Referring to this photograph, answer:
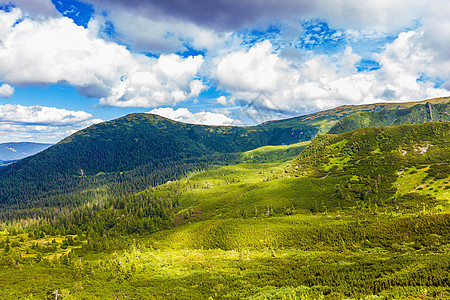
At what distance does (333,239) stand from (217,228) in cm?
9072

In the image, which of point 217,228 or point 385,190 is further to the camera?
point 385,190

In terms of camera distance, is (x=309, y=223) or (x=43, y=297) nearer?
(x=43, y=297)

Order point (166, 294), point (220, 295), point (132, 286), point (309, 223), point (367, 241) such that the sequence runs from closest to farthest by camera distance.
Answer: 1. point (220, 295)
2. point (166, 294)
3. point (132, 286)
4. point (367, 241)
5. point (309, 223)

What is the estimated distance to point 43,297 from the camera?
248 feet

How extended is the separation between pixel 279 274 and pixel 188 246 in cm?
10219

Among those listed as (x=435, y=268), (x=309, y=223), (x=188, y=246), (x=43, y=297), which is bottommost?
(x=188, y=246)

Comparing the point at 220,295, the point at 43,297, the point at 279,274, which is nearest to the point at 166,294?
the point at 220,295

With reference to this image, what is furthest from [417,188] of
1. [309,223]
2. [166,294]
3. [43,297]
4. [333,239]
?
[43,297]

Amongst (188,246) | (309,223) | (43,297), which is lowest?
(188,246)

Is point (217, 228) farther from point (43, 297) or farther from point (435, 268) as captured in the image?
point (435, 268)

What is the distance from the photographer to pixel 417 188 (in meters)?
165

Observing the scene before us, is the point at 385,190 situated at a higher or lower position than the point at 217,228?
higher

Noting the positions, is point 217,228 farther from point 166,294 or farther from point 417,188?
point 417,188

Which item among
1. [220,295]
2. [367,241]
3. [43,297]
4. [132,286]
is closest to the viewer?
[220,295]
